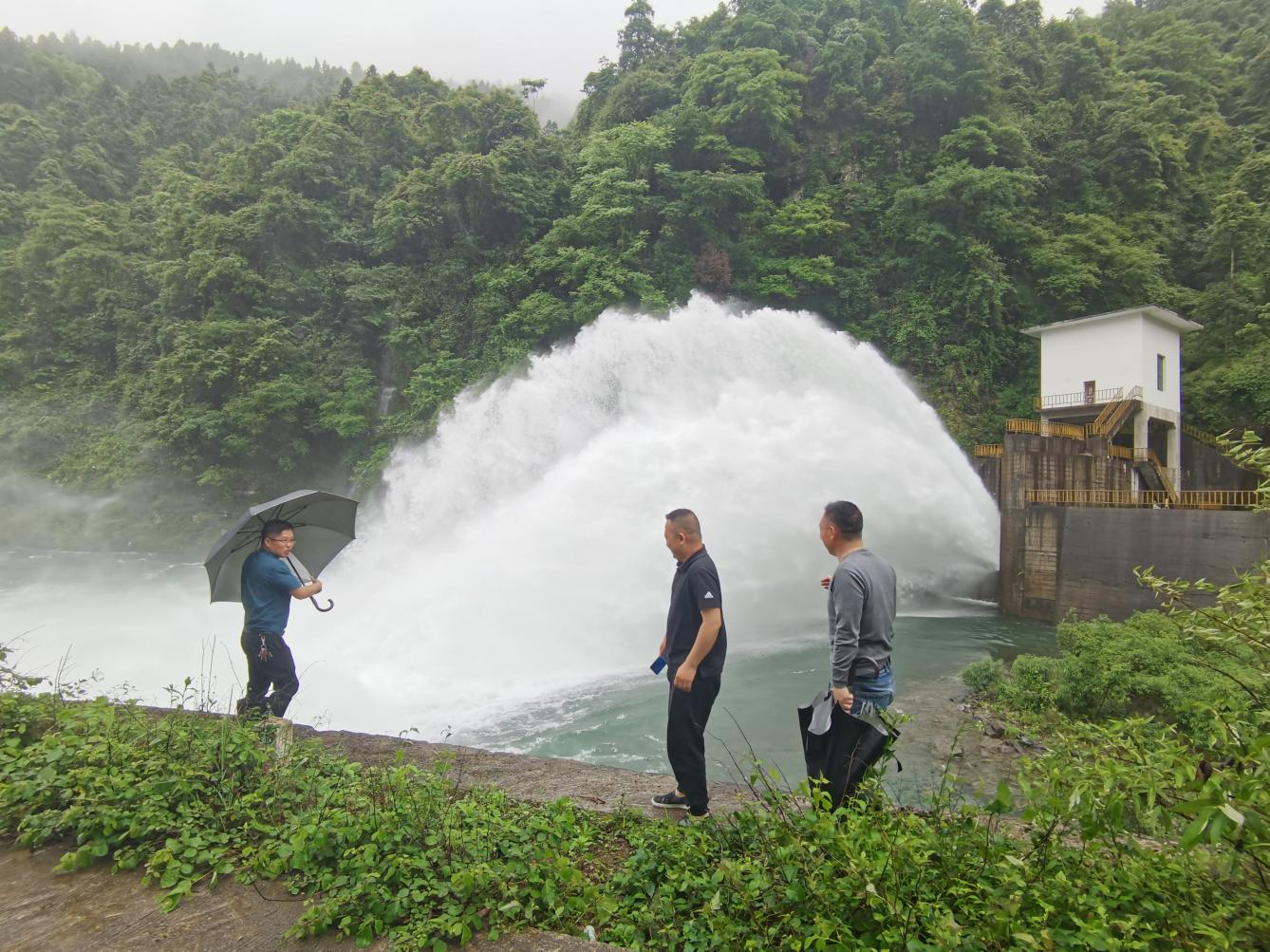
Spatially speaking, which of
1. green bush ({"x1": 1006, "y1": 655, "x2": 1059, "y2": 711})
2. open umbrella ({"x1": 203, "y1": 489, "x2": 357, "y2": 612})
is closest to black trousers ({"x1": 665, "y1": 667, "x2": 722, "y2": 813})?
open umbrella ({"x1": 203, "y1": 489, "x2": 357, "y2": 612})

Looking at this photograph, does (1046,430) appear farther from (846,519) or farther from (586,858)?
(586,858)

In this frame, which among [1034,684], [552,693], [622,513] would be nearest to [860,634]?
[552,693]

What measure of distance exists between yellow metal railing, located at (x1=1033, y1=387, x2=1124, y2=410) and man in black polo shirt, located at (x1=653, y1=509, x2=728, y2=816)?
2238 cm

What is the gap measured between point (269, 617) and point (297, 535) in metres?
0.85

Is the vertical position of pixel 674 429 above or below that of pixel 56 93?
below

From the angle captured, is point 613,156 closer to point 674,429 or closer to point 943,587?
point 674,429

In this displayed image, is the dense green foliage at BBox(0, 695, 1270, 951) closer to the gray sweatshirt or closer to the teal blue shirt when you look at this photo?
the gray sweatshirt

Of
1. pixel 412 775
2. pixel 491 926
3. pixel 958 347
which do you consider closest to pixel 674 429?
pixel 412 775

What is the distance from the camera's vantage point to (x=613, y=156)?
2814cm

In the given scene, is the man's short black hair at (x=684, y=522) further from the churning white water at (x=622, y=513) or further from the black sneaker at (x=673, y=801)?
the churning white water at (x=622, y=513)

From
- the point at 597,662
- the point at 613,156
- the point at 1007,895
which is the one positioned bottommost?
the point at 597,662

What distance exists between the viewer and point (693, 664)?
3496 mm

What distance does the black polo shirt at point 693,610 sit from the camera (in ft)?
11.8

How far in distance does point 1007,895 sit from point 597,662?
29.8 feet
